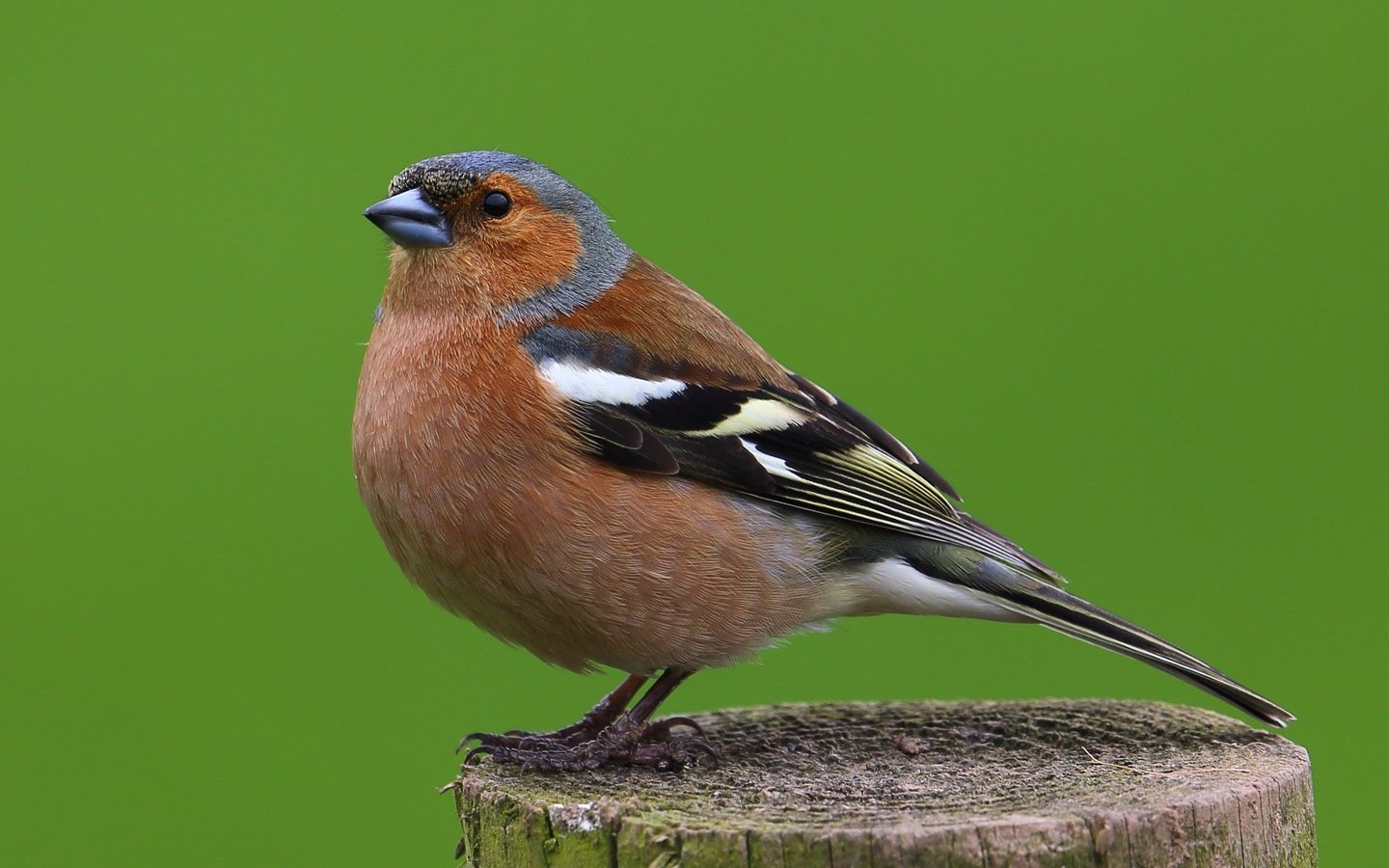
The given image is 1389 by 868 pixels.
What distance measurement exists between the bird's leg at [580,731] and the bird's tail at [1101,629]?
3.59 ft

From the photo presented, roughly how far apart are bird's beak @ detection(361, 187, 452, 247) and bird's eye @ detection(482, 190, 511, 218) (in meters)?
0.15

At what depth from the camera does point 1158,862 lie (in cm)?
274

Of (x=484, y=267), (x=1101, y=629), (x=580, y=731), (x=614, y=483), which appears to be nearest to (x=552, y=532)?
(x=614, y=483)

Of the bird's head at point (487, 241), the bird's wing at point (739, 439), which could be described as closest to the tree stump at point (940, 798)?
the bird's wing at point (739, 439)

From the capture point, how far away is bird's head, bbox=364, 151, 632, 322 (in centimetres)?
423

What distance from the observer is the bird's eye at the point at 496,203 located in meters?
4.36

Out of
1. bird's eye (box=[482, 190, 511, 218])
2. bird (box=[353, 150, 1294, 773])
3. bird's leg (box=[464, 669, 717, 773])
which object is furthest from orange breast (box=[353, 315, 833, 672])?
bird's eye (box=[482, 190, 511, 218])

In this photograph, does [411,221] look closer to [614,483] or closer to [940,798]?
[614,483]

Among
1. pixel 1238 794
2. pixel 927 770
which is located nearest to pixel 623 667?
pixel 927 770

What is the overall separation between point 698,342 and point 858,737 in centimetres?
125

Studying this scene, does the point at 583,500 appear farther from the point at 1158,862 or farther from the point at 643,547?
the point at 1158,862

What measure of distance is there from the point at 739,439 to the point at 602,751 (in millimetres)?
971

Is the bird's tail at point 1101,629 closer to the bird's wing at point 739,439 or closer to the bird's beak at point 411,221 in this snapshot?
the bird's wing at point 739,439

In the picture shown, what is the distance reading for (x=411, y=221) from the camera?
13.8 feet
